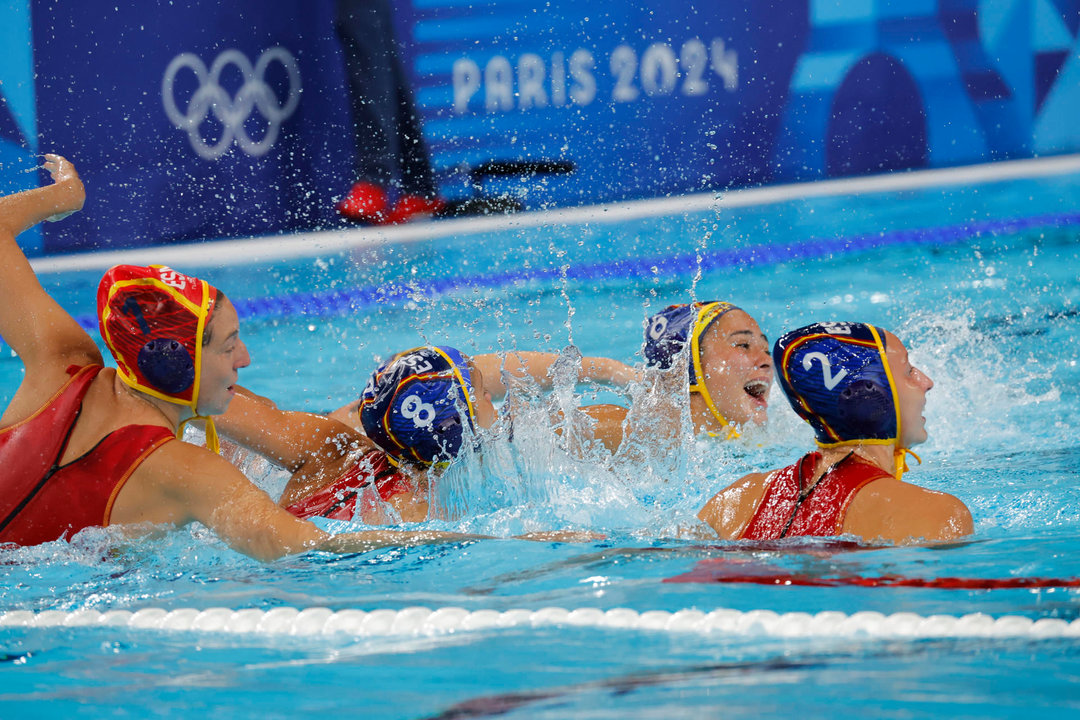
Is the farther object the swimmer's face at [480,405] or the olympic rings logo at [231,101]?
the olympic rings logo at [231,101]

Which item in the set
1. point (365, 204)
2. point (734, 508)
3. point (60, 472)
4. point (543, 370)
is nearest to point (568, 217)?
point (365, 204)

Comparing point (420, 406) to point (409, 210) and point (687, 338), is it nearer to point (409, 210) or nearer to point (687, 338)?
point (687, 338)

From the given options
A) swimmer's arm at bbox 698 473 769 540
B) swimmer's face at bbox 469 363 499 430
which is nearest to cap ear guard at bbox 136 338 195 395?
swimmer's face at bbox 469 363 499 430

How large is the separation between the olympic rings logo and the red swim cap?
6.37 m

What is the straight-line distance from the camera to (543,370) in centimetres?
389

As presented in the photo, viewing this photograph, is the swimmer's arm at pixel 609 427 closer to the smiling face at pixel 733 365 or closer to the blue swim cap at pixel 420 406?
the smiling face at pixel 733 365

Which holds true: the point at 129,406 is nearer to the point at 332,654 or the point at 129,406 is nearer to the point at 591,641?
the point at 332,654

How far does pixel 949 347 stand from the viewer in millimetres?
4965

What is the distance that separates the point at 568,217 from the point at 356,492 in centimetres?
586

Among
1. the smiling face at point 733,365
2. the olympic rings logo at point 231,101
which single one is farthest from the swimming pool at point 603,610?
the olympic rings logo at point 231,101

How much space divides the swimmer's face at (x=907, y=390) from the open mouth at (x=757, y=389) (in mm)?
1043

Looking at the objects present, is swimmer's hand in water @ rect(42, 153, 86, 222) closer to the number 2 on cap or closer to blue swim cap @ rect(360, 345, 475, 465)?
blue swim cap @ rect(360, 345, 475, 465)

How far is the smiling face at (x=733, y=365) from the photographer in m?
3.47

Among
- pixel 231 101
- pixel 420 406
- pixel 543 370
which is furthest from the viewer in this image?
pixel 231 101
